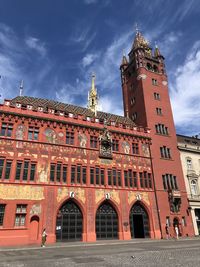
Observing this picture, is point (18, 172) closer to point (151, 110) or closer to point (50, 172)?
point (50, 172)

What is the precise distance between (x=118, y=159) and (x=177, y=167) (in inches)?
445

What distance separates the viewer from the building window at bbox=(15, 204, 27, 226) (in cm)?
2631

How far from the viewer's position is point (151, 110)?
42.3 m

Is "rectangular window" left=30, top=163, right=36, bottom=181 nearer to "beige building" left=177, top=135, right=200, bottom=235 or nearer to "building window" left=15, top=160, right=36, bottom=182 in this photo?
"building window" left=15, top=160, right=36, bottom=182

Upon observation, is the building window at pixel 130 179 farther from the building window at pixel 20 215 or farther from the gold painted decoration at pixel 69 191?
the building window at pixel 20 215

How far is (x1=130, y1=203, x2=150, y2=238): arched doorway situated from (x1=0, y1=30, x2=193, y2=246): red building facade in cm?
14

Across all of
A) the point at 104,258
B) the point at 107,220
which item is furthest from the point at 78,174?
the point at 104,258

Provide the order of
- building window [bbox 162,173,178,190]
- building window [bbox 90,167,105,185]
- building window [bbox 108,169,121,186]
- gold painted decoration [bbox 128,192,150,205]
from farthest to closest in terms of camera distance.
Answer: building window [bbox 162,173,178,190]
gold painted decoration [bbox 128,192,150,205]
building window [bbox 108,169,121,186]
building window [bbox 90,167,105,185]

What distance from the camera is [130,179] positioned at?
114 ft

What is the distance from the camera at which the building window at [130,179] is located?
113 feet

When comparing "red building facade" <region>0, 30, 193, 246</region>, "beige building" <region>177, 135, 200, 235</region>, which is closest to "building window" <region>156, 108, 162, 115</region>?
"red building facade" <region>0, 30, 193, 246</region>

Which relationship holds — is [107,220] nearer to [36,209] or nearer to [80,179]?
[80,179]

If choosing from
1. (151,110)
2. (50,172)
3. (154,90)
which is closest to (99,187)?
(50,172)

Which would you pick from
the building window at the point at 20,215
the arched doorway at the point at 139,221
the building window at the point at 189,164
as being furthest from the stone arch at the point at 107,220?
the building window at the point at 189,164
